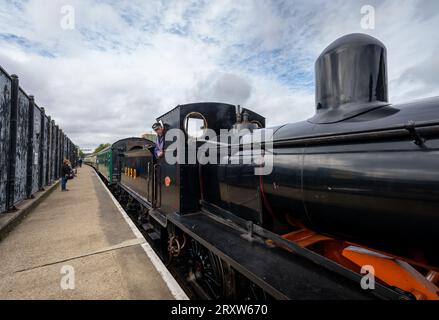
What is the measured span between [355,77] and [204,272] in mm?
3098

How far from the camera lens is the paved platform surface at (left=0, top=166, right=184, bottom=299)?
2955 millimetres

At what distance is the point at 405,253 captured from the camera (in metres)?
1.66

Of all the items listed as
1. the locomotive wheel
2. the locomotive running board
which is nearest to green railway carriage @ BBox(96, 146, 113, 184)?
the locomotive wheel

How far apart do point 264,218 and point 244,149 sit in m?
0.84

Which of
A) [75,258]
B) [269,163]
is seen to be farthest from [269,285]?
[75,258]

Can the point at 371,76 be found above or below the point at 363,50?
below

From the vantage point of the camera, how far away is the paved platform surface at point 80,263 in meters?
2.96

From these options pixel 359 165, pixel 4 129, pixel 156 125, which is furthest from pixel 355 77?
pixel 4 129

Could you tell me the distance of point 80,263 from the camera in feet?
12.3

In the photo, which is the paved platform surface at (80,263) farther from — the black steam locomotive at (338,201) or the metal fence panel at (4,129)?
the metal fence panel at (4,129)
